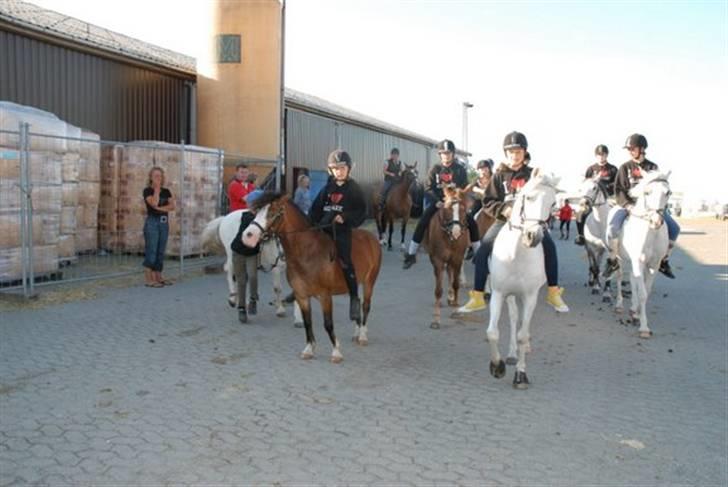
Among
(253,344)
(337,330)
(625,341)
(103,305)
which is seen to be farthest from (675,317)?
(103,305)

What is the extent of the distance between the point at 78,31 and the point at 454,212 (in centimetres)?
1291

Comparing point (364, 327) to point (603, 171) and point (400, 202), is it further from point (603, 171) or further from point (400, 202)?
point (400, 202)

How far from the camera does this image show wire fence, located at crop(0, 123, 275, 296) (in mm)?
9930

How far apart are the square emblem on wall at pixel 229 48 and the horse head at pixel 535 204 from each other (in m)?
13.2

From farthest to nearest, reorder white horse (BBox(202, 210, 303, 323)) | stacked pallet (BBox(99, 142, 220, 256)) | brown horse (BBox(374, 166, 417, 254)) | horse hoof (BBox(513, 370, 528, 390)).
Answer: brown horse (BBox(374, 166, 417, 254))
stacked pallet (BBox(99, 142, 220, 256))
white horse (BBox(202, 210, 303, 323))
horse hoof (BBox(513, 370, 528, 390))

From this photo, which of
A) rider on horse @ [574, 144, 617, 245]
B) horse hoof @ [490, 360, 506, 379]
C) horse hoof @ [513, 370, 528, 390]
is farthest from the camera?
rider on horse @ [574, 144, 617, 245]

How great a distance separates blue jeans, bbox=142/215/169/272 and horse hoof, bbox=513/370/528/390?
7.97 metres

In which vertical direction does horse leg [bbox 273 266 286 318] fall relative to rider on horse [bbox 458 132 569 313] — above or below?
below

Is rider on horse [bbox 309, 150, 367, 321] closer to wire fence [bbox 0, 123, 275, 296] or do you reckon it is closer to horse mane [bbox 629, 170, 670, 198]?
horse mane [bbox 629, 170, 670, 198]

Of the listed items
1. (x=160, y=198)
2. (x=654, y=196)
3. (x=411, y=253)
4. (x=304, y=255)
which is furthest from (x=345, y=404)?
(x=160, y=198)

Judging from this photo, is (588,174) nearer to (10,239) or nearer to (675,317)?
(675,317)

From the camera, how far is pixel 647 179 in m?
8.97

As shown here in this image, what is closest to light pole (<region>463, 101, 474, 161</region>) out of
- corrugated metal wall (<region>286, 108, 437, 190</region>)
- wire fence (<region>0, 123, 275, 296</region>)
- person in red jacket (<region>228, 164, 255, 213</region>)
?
corrugated metal wall (<region>286, 108, 437, 190</region>)

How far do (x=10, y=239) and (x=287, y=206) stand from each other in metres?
6.09
